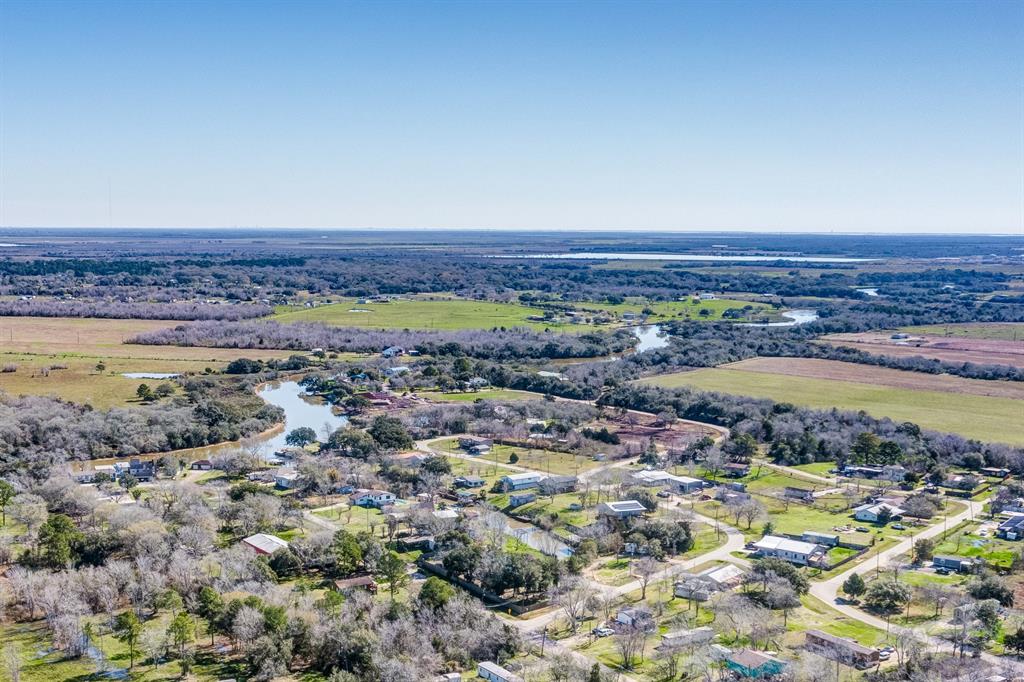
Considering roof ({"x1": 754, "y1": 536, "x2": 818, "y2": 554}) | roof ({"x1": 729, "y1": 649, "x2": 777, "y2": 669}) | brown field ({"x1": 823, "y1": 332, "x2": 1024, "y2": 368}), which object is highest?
brown field ({"x1": 823, "y1": 332, "x2": 1024, "y2": 368})

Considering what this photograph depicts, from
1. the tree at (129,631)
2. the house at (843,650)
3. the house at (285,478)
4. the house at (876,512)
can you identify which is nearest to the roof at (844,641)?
the house at (843,650)

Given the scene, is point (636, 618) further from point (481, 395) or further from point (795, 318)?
point (795, 318)

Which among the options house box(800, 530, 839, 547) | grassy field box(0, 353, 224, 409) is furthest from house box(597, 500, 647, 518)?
grassy field box(0, 353, 224, 409)

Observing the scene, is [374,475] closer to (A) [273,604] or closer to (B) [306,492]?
(B) [306,492]

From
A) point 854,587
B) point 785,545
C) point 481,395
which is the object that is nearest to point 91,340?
point 481,395

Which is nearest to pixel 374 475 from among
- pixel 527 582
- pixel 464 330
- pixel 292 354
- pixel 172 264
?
pixel 527 582

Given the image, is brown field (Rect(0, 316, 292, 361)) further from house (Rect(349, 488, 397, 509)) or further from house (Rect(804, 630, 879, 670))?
house (Rect(804, 630, 879, 670))
